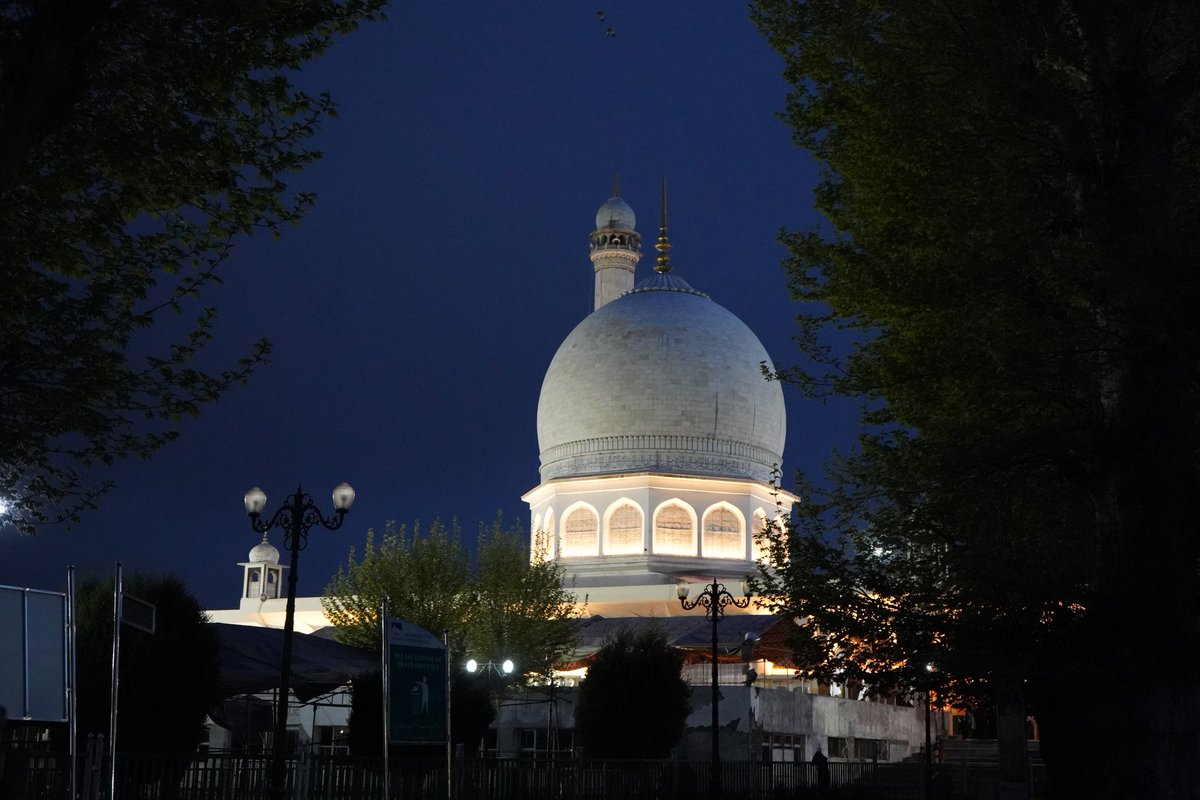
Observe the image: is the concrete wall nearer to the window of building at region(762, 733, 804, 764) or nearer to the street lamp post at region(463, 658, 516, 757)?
the window of building at region(762, 733, 804, 764)

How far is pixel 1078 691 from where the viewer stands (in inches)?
503

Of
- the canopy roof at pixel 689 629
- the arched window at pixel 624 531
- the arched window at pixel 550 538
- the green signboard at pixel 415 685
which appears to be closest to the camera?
the green signboard at pixel 415 685

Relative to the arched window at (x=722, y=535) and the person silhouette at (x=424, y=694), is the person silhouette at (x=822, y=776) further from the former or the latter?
the arched window at (x=722, y=535)

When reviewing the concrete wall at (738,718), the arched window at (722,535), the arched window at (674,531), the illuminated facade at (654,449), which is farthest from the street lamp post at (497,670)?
the arched window at (722,535)

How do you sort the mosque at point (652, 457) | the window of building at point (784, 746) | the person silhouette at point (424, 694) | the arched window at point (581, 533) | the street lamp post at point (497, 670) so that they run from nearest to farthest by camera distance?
the person silhouette at point (424, 694), the street lamp post at point (497, 670), the window of building at point (784, 746), the mosque at point (652, 457), the arched window at point (581, 533)

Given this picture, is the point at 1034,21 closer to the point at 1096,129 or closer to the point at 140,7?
the point at 1096,129

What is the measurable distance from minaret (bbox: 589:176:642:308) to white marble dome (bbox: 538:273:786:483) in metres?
5.79

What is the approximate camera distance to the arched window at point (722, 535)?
2244 inches

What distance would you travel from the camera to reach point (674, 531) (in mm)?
56969

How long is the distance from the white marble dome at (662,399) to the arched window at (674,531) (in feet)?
5.71

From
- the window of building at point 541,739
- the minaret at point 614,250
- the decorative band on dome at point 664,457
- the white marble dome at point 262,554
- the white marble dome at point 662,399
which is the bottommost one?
the window of building at point 541,739

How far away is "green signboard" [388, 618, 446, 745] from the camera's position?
12719mm

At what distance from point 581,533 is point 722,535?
6049mm

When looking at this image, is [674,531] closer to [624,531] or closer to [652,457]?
[624,531]
